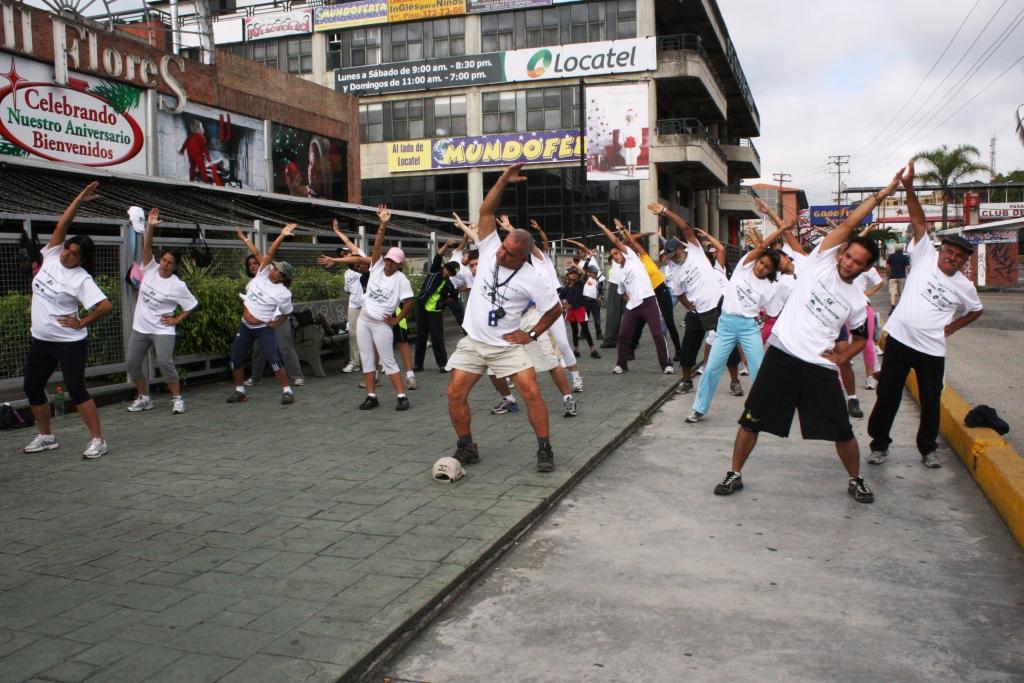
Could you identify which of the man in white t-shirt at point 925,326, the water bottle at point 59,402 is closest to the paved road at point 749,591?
the man in white t-shirt at point 925,326

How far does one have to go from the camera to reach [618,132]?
39188 millimetres

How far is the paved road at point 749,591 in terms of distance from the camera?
343 cm

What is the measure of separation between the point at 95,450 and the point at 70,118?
8.47 meters

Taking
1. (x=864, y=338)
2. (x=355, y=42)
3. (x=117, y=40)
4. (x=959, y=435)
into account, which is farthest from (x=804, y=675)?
(x=355, y=42)

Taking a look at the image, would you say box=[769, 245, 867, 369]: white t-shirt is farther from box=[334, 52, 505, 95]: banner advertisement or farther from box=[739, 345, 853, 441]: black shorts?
box=[334, 52, 505, 95]: banner advertisement

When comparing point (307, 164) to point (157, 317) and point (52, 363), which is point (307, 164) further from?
point (52, 363)

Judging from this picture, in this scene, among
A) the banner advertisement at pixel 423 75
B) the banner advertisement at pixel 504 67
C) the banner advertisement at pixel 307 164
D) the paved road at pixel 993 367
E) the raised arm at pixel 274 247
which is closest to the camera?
the paved road at pixel 993 367

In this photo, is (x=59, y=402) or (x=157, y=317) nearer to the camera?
(x=59, y=402)

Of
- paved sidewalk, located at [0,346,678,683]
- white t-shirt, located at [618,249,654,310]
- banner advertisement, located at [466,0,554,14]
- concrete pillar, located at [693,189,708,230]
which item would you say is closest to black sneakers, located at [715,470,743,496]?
paved sidewalk, located at [0,346,678,683]

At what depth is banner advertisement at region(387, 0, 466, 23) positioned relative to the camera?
41.9 m

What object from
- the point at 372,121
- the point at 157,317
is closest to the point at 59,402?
the point at 157,317

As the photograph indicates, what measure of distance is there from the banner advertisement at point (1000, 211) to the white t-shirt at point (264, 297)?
51.9 meters

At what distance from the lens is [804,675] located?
331 cm

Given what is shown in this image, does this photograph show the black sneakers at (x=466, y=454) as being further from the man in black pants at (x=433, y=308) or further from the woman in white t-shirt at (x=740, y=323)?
the man in black pants at (x=433, y=308)
